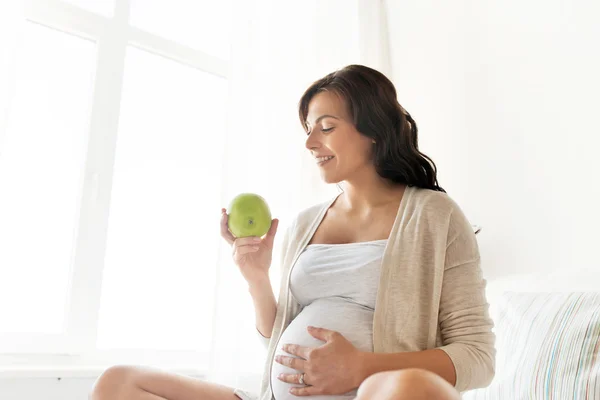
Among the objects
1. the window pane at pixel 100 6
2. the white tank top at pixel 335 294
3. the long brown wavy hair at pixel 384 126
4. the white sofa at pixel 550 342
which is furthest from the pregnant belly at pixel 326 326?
the window pane at pixel 100 6

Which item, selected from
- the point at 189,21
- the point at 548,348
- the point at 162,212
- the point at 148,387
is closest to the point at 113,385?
the point at 148,387

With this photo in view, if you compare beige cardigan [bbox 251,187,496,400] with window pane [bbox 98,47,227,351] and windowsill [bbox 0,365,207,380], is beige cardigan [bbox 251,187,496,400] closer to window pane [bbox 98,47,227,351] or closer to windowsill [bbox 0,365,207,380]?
windowsill [bbox 0,365,207,380]

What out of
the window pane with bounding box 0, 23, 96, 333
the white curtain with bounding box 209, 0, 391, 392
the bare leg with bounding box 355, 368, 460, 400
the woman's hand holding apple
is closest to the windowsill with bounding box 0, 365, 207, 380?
the window pane with bounding box 0, 23, 96, 333

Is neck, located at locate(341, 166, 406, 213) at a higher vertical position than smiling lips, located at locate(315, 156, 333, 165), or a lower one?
lower

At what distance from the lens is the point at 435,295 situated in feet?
3.66

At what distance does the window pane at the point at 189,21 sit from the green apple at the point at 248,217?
1.33 meters

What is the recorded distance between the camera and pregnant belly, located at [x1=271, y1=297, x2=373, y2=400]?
1086mm

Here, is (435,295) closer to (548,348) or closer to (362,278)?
(362,278)

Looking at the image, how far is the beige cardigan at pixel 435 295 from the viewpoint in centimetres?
A: 108

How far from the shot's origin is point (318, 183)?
2355 millimetres

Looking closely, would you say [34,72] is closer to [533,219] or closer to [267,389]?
[267,389]

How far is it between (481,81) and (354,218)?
4.00 feet

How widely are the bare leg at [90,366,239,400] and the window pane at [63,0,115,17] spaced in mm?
1609

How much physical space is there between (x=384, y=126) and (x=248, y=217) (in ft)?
1.26
